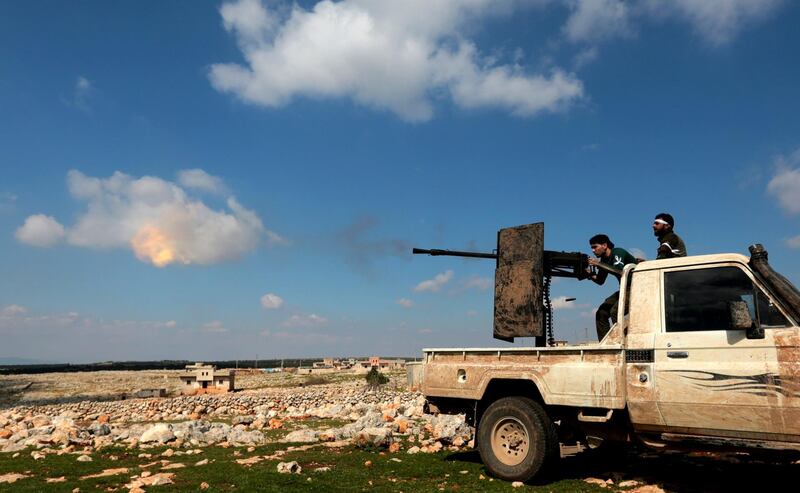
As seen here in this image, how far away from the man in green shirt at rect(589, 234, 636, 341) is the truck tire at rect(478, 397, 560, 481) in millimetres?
1404

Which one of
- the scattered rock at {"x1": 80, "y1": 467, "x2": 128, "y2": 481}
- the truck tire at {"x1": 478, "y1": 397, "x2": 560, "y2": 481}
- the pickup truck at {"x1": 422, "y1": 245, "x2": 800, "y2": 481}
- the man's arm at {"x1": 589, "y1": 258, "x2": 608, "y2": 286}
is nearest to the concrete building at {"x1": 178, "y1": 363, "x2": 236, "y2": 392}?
the scattered rock at {"x1": 80, "y1": 467, "x2": 128, "y2": 481}

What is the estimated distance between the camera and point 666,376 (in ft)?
19.9

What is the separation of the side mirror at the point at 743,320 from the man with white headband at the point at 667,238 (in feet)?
5.13

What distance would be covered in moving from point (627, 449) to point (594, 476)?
1558 millimetres

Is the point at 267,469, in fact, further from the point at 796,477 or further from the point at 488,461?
the point at 796,477

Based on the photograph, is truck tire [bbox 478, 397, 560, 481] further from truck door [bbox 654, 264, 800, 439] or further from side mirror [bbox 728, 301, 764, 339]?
side mirror [bbox 728, 301, 764, 339]

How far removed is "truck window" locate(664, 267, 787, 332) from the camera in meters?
5.64

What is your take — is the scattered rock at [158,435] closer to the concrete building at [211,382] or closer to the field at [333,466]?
the field at [333,466]

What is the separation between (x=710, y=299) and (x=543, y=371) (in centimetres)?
226

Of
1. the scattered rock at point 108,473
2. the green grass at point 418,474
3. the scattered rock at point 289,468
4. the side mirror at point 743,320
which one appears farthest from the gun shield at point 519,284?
the scattered rock at point 108,473

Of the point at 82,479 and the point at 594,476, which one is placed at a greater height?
the point at 594,476

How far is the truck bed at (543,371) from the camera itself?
21.4 feet

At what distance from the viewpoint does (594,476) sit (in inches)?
299

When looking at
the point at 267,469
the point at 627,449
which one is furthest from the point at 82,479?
the point at 627,449
